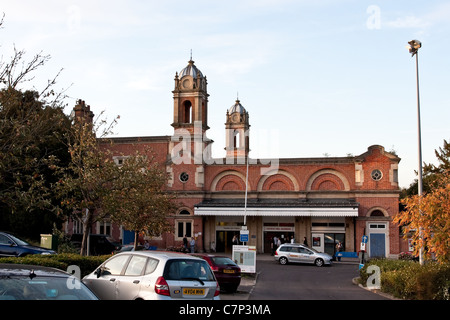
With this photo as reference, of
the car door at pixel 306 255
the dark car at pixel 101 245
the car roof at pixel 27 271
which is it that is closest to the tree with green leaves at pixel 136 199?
the dark car at pixel 101 245

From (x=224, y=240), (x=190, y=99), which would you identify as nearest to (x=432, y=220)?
(x=224, y=240)

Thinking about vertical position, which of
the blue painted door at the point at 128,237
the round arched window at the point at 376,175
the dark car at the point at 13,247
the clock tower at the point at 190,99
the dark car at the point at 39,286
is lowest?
the blue painted door at the point at 128,237

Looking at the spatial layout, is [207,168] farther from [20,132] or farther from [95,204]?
[20,132]

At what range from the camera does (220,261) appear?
19.8 m

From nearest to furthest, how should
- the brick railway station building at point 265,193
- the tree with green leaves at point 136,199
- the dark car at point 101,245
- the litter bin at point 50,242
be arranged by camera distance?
the tree with green leaves at point 136,199, the litter bin at point 50,242, the dark car at point 101,245, the brick railway station building at point 265,193

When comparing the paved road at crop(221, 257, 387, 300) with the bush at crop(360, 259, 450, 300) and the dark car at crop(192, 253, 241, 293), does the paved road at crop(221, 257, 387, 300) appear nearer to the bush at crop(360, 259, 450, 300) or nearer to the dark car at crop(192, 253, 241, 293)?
the dark car at crop(192, 253, 241, 293)

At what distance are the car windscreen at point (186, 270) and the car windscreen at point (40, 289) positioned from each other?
10.4ft

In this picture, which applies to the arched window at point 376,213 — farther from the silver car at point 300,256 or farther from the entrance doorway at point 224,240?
the entrance doorway at point 224,240

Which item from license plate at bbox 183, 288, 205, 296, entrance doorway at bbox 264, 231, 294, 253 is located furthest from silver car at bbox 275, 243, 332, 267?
license plate at bbox 183, 288, 205, 296

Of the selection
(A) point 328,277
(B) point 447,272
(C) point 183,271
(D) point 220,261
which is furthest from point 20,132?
(A) point 328,277

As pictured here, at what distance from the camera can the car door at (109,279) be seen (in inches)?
449

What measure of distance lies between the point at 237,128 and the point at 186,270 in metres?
58.7

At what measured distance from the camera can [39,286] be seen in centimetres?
724
